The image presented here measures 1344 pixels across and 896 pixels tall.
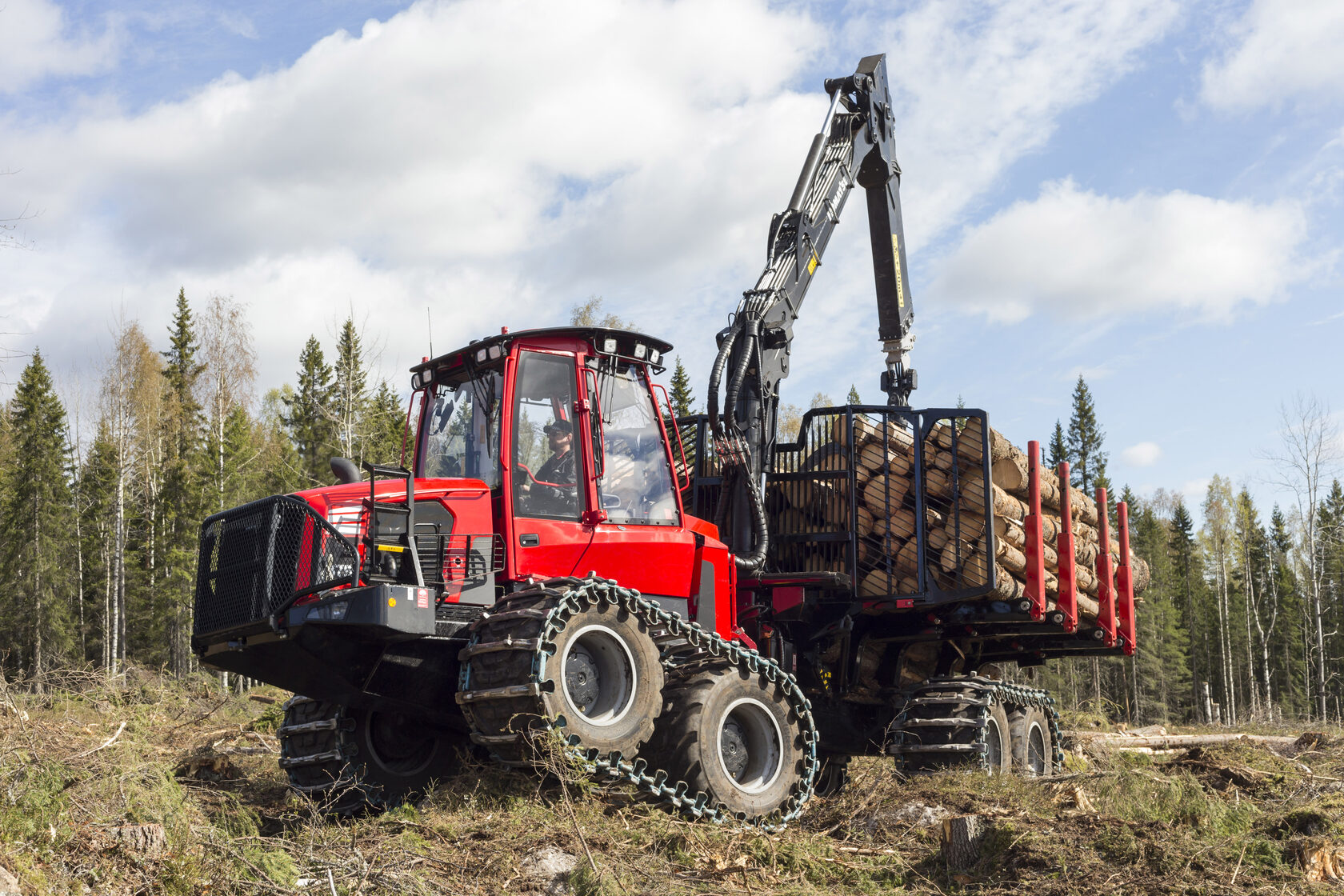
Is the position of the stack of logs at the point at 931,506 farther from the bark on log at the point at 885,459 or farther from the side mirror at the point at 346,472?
the side mirror at the point at 346,472

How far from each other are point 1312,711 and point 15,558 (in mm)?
50509

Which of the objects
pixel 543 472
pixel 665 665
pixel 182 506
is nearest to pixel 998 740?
pixel 665 665

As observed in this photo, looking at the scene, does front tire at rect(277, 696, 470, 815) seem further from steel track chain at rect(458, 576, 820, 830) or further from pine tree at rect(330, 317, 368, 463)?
pine tree at rect(330, 317, 368, 463)

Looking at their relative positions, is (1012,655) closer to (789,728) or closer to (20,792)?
(789,728)

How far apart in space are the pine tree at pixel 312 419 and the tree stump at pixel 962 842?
2914 cm

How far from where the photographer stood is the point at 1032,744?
12008 mm

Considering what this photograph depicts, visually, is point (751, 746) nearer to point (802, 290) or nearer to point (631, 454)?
point (631, 454)

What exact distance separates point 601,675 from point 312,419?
41.0m

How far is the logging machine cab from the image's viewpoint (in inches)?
316

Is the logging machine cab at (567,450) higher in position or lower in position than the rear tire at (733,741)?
higher

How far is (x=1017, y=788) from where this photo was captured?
8.83 metres

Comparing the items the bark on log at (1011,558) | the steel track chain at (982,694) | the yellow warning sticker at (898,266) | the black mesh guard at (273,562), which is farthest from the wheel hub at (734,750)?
the yellow warning sticker at (898,266)

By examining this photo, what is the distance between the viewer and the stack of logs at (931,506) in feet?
34.4

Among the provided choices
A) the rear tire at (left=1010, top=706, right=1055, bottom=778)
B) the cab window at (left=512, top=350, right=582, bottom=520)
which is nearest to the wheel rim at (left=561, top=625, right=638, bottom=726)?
the cab window at (left=512, top=350, right=582, bottom=520)
